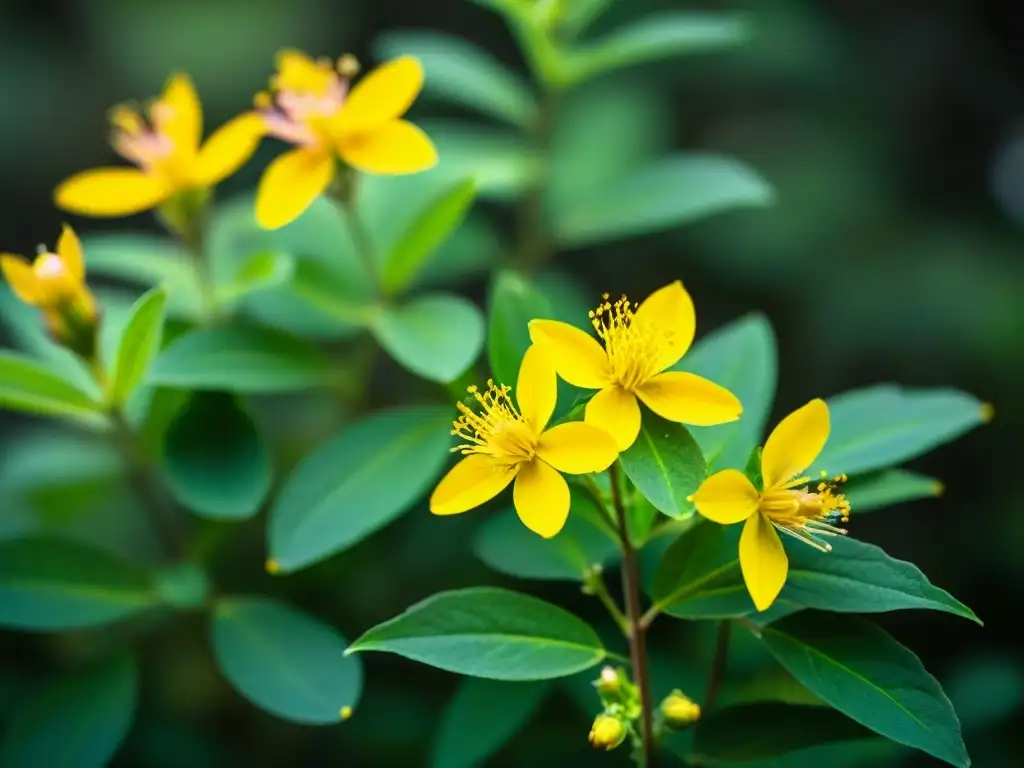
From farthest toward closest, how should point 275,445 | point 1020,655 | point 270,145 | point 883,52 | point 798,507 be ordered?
point 883,52, point 270,145, point 275,445, point 1020,655, point 798,507

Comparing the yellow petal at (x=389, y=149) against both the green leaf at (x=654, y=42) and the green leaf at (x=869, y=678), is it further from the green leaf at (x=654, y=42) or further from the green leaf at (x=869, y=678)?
the green leaf at (x=869, y=678)

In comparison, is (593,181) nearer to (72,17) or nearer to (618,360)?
(618,360)

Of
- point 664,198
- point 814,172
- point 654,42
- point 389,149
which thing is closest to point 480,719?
point 389,149

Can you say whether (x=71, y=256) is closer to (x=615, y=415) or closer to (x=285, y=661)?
(x=285, y=661)

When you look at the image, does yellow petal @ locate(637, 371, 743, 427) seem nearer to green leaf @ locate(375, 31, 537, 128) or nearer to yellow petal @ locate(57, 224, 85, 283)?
yellow petal @ locate(57, 224, 85, 283)

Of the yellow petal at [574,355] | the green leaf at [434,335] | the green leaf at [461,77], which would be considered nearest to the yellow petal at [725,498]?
the yellow petal at [574,355]

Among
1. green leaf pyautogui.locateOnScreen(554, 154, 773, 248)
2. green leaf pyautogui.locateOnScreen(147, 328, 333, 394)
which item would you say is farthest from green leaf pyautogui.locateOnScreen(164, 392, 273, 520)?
green leaf pyautogui.locateOnScreen(554, 154, 773, 248)

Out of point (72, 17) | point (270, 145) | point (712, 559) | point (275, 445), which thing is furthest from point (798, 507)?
point (72, 17)
